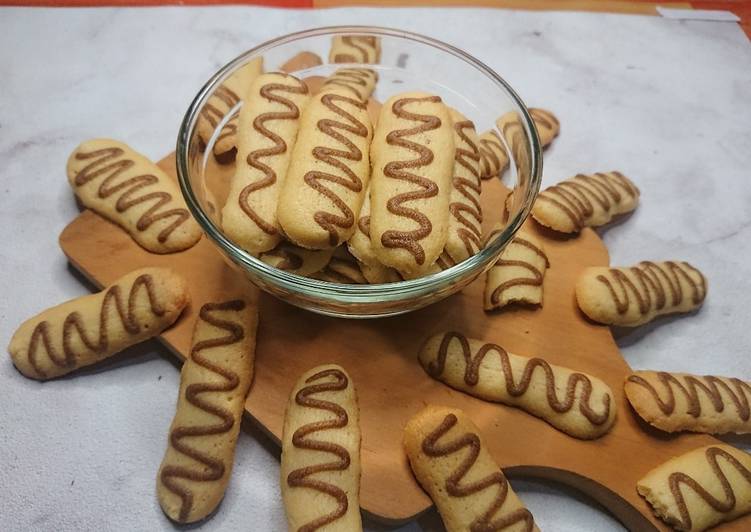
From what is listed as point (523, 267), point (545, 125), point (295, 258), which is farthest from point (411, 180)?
point (545, 125)

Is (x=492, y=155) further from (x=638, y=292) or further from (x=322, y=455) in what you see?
(x=322, y=455)

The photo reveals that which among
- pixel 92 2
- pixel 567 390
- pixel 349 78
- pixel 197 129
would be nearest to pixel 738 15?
pixel 349 78

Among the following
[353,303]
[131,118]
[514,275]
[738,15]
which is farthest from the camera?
[738,15]

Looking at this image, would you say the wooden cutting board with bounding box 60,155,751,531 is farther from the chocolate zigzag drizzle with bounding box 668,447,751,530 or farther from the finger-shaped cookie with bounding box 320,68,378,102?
the finger-shaped cookie with bounding box 320,68,378,102

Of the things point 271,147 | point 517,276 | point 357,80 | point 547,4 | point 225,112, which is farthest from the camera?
point 547,4

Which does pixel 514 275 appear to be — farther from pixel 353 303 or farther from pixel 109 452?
pixel 109 452

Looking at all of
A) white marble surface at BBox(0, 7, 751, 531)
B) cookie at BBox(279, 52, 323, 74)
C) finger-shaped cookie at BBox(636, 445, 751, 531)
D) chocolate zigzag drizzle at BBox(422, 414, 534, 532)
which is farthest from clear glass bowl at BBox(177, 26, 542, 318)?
finger-shaped cookie at BBox(636, 445, 751, 531)
